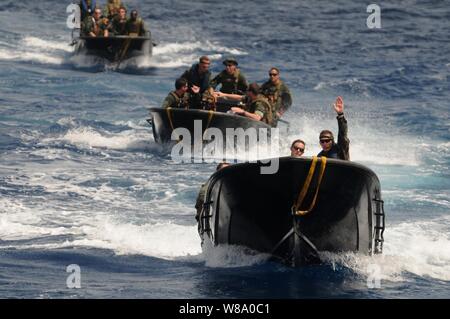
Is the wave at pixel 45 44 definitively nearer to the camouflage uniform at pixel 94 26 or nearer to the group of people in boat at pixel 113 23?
the group of people in boat at pixel 113 23

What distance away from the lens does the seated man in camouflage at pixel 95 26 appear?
36.0 m

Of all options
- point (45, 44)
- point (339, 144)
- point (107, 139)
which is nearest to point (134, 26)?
point (45, 44)

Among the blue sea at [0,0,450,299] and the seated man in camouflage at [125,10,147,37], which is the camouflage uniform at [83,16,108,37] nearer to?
the seated man in camouflage at [125,10,147,37]

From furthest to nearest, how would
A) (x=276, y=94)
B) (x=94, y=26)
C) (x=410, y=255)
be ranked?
(x=94, y=26), (x=276, y=94), (x=410, y=255)

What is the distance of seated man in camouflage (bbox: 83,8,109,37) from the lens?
118 feet

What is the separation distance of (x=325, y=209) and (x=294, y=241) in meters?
0.55

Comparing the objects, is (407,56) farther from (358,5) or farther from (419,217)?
(419,217)

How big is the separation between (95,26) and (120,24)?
89 cm

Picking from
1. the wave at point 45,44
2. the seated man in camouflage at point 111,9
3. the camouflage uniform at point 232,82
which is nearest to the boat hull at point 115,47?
the seated man in camouflage at point 111,9

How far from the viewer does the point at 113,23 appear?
35.9 metres

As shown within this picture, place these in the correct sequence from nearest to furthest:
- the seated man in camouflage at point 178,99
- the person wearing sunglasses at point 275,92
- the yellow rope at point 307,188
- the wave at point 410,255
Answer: the yellow rope at point 307,188 < the wave at point 410,255 < the seated man in camouflage at point 178,99 < the person wearing sunglasses at point 275,92

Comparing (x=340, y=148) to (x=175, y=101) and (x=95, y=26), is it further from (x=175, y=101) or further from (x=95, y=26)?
(x=95, y=26)

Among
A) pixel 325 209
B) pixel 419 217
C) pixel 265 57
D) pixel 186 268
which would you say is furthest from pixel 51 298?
pixel 265 57

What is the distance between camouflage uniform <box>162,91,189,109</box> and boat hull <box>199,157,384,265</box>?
8156mm
